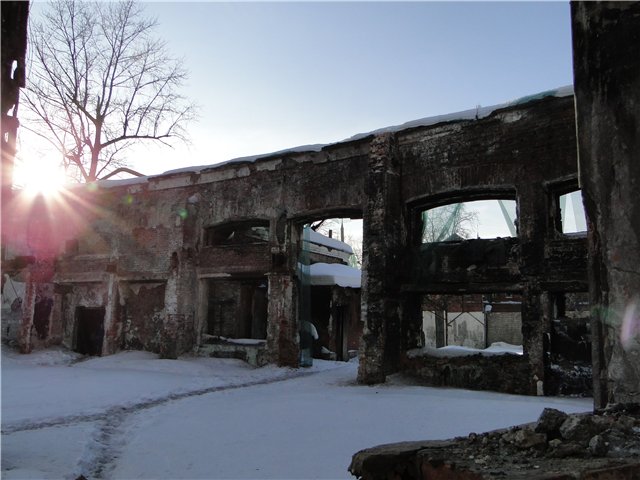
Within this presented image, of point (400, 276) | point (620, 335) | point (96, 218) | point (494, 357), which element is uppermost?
point (96, 218)

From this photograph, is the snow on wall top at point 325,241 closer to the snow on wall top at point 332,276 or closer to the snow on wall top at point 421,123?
the snow on wall top at point 332,276

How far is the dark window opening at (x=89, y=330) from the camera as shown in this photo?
681 inches

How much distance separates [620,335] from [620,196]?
1.15m

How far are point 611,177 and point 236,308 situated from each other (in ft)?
47.9

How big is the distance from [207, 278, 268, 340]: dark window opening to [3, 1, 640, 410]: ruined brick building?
0.23ft

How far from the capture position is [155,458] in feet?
18.9

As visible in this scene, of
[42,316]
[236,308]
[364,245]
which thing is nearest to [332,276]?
[236,308]

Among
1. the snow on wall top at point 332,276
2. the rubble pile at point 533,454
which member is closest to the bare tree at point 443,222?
the snow on wall top at point 332,276

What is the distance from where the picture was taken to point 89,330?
17.7 m

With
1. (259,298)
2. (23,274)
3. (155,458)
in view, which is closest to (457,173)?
(155,458)

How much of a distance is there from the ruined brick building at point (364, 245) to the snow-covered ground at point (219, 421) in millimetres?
1974

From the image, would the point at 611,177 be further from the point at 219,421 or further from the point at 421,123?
the point at 421,123

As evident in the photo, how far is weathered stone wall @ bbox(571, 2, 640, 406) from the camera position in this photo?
4.25 metres

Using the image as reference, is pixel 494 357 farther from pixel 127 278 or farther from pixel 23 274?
pixel 23 274
